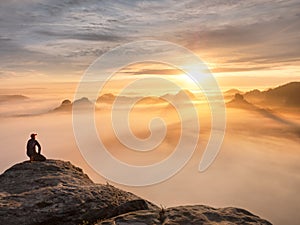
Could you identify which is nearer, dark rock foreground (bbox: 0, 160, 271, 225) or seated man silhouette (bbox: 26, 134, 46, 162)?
dark rock foreground (bbox: 0, 160, 271, 225)

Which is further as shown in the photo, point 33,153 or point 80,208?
point 33,153

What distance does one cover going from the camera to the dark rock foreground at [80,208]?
11.5m

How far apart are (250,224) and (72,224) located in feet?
24.9

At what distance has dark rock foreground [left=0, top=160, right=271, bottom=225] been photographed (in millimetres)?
11523

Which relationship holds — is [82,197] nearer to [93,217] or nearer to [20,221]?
[93,217]

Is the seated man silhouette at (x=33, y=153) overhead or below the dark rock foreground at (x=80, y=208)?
overhead

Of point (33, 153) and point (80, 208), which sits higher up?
point (33, 153)

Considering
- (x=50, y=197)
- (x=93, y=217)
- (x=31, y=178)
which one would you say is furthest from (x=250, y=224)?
(x=31, y=178)

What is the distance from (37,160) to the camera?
24.5 meters

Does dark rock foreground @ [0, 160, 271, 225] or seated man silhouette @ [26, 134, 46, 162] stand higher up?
seated man silhouette @ [26, 134, 46, 162]

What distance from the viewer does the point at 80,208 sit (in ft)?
47.7

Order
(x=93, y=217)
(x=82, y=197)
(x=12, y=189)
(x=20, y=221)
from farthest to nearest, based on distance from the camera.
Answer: (x=12, y=189) < (x=82, y=197) < (x=93, y=217) < (x=20, y=221)

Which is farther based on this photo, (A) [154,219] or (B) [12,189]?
(B) [12,189]

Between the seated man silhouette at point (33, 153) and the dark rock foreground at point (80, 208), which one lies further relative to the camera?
the seated man silhouette at point (33, 153)
